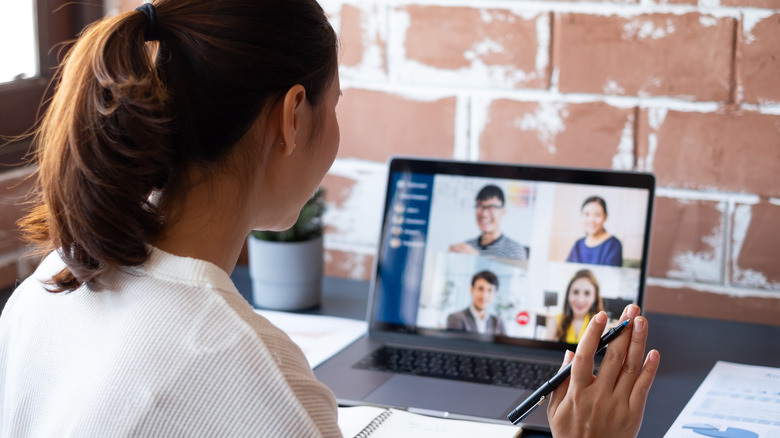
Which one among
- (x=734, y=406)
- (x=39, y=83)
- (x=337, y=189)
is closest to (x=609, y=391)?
(x=734, y=406)

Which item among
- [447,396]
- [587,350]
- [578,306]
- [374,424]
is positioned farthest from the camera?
[578,306]

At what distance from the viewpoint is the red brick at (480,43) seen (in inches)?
55.1

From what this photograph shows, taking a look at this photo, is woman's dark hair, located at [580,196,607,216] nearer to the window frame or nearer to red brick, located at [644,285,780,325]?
red brick, located at [644,285,780,325]

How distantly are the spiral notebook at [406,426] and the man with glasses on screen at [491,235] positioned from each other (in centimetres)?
31

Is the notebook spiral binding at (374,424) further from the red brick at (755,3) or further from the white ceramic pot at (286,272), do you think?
the red brick at (755,3)

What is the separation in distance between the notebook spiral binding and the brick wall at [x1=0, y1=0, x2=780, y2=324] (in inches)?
22.9

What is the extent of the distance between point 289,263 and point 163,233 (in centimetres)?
60

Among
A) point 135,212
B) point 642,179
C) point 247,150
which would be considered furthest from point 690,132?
point 135,212

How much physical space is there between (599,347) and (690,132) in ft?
1.88

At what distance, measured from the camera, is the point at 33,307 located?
788 mm

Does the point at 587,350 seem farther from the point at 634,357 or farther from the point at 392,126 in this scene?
the point at 392,126

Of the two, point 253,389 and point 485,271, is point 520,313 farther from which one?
point 253,389

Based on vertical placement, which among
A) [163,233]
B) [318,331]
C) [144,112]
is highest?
[144,112]

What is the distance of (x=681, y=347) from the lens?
1.22 m
